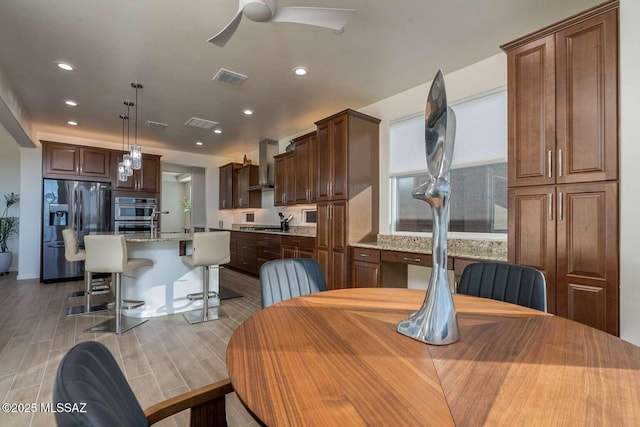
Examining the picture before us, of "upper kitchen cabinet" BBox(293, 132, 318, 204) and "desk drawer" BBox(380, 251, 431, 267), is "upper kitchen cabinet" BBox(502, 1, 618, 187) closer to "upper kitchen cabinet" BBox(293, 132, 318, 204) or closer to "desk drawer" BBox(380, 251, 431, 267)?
"desk drawer" BBox(380, 251, 431, 267)

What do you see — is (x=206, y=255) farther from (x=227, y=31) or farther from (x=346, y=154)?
(x=227, y=31)

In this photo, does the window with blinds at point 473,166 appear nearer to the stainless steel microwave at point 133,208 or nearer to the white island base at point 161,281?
the white island base at point 161,281

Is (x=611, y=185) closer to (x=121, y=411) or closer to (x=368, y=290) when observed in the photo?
(x=368, y=290)

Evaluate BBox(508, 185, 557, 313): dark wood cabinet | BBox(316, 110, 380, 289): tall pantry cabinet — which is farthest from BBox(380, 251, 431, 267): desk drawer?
BBox(508, 185, 557, 313): dark wood cabinet

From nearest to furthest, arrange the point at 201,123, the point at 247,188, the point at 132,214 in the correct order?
the point at 201,123 → the point at 132,214 → the point at 247,188

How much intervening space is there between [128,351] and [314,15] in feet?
9.44

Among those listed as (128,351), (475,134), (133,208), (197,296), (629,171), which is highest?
(475,134)

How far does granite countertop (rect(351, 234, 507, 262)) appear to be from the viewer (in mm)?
2723

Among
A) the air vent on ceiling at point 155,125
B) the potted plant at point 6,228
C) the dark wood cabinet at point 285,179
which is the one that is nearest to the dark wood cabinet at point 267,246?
the dark wood cabinet at point 285,179

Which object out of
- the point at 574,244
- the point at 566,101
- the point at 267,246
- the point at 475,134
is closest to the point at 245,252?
the point at 267,246

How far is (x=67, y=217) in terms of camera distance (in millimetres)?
5074

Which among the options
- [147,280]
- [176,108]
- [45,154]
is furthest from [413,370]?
[45,154]

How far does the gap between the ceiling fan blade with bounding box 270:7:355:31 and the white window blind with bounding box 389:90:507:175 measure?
70.5 inches

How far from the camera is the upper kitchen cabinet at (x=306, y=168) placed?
4406mm
